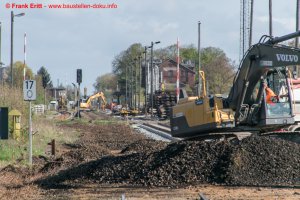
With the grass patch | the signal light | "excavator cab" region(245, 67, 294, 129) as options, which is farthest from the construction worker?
the signal light

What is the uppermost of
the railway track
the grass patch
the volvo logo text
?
the volvo logo text

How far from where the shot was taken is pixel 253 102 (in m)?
16.0

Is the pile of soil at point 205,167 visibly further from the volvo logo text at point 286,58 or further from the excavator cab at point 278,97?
the volvo logo text at point 286,58

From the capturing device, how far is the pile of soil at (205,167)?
13.8 meters

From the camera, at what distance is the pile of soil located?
45.4 feet

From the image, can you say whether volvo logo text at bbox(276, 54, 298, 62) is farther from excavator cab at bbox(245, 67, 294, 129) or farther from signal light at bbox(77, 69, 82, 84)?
signal light at bbox(77, 69, 82, 84)

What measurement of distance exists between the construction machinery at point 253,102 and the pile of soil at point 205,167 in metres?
0.97

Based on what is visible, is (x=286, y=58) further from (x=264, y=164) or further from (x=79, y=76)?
(x=79, y=76)

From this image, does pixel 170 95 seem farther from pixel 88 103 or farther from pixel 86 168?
pixel 86 168

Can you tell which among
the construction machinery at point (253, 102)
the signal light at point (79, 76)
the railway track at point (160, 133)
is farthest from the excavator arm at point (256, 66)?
the signal light at point (79, 76)

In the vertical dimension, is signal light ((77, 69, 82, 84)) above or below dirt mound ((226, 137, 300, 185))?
above

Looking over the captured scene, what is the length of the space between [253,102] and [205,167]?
2.67 m

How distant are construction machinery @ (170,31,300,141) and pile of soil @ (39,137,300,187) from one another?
0.97 metres

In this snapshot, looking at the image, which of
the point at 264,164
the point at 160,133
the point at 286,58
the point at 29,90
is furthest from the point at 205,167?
the point at 160,133
